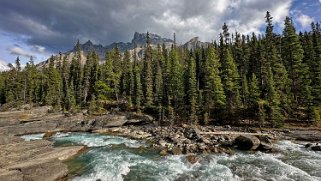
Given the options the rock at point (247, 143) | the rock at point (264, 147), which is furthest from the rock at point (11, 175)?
the rock at point (264, 147)

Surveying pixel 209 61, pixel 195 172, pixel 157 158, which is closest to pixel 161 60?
pixel 209 61

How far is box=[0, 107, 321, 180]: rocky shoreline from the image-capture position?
25484mm

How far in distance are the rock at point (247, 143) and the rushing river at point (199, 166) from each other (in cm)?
214

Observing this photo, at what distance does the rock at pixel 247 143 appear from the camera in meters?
34.0

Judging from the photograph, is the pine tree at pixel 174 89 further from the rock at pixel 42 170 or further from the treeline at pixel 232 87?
the rock at pixel 42 170

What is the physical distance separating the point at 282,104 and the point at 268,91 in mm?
4413

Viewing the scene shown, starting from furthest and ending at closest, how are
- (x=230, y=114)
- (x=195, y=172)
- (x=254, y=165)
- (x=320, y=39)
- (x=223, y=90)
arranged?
(x=320, y=39) → (x=223, y=90) → (x=230, y=114) → (x=254, y=165) → (x=195, y=172)

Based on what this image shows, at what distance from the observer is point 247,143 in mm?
34750

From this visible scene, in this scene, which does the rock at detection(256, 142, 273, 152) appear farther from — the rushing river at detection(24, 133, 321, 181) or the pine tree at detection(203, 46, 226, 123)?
the pine tree at detection(203, 46, 226, 123)

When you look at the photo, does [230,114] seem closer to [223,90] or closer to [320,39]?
[223,90]

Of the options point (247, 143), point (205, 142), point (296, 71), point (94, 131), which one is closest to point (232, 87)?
point (296, 71)

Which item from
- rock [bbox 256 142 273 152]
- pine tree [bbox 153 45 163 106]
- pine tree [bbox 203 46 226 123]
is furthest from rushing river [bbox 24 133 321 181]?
pine tree [bbox 153 45 163 106]

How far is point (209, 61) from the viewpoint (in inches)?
2653

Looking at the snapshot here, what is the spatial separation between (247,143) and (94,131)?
32915 mm
